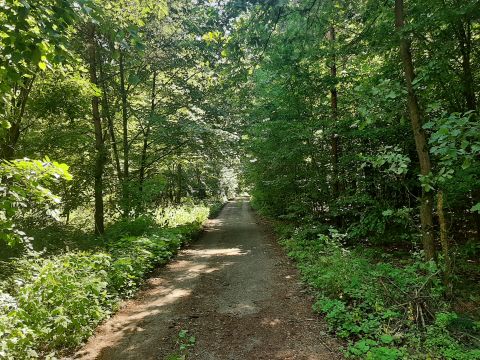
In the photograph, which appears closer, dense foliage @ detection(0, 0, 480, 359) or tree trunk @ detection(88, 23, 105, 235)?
dense foliage @ detection(0, 0, 480, 359)

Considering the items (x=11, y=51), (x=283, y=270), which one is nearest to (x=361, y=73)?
(x=283, y=270)

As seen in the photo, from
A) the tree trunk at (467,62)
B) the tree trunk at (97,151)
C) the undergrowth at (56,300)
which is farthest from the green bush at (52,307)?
the tree trunk at (467,62)

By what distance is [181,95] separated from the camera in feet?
47.6

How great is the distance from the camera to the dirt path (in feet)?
15.5

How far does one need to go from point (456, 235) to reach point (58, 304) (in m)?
11.0

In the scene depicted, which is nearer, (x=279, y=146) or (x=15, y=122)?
(x=15, y=122)

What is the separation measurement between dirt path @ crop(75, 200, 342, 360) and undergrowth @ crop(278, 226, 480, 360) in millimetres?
387

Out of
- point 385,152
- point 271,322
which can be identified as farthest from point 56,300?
point 385,152

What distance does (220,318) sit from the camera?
590cm

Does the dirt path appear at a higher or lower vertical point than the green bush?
lower

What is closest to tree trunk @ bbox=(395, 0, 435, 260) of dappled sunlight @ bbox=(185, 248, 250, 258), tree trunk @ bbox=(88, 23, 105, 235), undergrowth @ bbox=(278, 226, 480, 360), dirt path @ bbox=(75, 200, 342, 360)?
undergrowth @ bbox=(278, 226, 480, 360)

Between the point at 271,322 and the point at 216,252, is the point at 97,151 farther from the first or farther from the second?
the point at 271,322

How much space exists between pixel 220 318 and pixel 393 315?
2917 millimetres

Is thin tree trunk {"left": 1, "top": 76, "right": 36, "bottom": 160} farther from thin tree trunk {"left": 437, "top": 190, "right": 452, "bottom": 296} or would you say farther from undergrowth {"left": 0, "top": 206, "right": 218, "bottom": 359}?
thin tree trunk {"left": 437, "top": 190, "right": 452, "bottom": 296}
